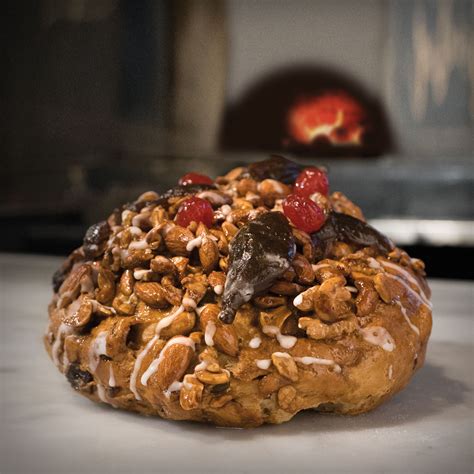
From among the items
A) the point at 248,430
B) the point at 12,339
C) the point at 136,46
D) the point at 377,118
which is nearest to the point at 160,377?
the point at 248,430

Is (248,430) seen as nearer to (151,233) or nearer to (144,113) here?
(151,233)

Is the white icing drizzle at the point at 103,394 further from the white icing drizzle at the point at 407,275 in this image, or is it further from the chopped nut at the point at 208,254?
the white icing drizzle at the point at 407,275

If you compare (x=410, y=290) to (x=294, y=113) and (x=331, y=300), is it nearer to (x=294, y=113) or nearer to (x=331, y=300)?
(x=331, y=300)

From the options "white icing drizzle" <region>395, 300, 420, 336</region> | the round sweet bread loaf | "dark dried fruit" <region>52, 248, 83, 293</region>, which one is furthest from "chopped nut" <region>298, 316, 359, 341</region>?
"dark dried fruit" <region>52, 248, 83, 293</region>

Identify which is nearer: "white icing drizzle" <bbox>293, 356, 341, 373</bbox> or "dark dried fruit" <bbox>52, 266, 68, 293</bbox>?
"white icing drizzle" <bbox>293, 356, 341, 373</bbox>

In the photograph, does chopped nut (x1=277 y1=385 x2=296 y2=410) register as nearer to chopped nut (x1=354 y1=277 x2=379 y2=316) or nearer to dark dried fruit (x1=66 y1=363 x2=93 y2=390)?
chopped nut (x1=354 y1=277 x2=379 y2=316)

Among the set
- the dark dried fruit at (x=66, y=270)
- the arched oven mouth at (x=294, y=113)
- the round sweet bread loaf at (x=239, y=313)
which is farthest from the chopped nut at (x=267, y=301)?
the arched oven mouth at (x=294, y=113)
